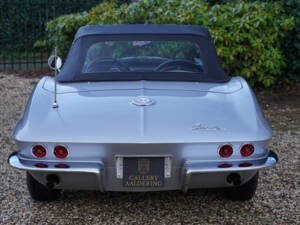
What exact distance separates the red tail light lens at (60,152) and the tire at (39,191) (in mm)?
602

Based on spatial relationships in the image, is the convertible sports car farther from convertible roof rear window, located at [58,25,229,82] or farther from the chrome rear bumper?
convertible roof rear window, located at [58,25,229,82]

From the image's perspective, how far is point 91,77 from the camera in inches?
128

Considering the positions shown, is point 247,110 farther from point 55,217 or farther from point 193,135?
point 55,217

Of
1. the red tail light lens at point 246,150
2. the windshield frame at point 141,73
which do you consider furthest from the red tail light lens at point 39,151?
the red tail light lens at point 246,150

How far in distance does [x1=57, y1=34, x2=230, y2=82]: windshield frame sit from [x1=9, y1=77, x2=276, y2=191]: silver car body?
1.24 feet

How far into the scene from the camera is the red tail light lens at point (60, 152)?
2.59m

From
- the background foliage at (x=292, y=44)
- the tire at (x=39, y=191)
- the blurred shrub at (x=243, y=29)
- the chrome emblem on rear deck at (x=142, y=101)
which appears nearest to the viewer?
the chrome emblem on rear deck at (x=142, y=101)

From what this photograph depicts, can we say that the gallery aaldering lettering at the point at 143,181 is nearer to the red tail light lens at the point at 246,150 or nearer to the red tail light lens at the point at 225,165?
the red tail light lens at the point at 225,165

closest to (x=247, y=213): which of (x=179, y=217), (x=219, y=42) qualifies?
(x=179, y=217)

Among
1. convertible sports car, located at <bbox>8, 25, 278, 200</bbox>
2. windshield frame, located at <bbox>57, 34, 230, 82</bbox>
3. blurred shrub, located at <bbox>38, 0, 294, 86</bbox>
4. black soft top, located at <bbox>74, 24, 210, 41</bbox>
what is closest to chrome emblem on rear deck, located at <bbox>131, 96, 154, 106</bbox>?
convertible sports car, located at <bbox>8, 25, 278, 200</bbox>

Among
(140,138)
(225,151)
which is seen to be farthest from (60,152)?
(225,151)

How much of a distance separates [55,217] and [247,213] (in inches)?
56.3

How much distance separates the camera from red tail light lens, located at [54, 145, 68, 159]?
8.50ft

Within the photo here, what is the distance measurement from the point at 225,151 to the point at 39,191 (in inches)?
57.9
